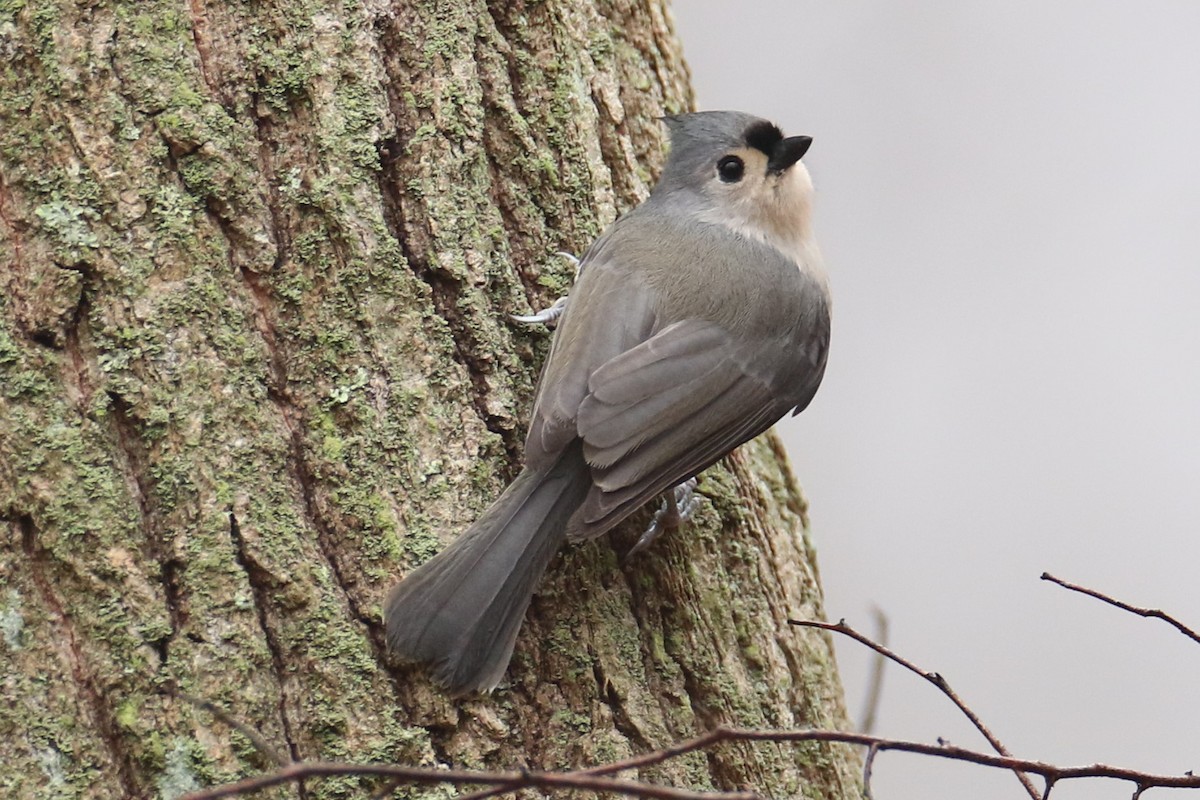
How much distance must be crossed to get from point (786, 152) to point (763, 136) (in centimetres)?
6

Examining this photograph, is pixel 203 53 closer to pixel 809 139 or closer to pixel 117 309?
pixel 117 309

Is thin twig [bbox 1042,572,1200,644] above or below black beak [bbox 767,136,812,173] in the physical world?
below

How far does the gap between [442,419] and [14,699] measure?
0.70 m

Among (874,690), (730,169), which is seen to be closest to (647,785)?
(874,690)

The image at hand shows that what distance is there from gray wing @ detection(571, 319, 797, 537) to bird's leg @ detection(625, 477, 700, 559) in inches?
2.8

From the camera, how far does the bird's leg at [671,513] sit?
2137mm

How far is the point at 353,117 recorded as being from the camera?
2.06 meters

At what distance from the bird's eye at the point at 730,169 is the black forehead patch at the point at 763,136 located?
5 centimetres

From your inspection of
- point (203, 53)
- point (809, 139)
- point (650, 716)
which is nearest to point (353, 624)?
point (650, 716)

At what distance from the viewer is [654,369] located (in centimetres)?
224

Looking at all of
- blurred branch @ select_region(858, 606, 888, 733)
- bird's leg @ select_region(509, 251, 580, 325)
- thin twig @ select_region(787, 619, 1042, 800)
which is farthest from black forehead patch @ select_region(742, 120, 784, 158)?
thin twig @ select_region(787, 619, 1042, 800)

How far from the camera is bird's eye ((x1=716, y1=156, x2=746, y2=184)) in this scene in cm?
270

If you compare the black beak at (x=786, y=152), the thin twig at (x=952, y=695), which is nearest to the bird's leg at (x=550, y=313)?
the black beak at (x=786, y=152)

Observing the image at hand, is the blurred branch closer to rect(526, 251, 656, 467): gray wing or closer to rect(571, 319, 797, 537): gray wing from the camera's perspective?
rect(571, 319, 797, 537): gray wing
